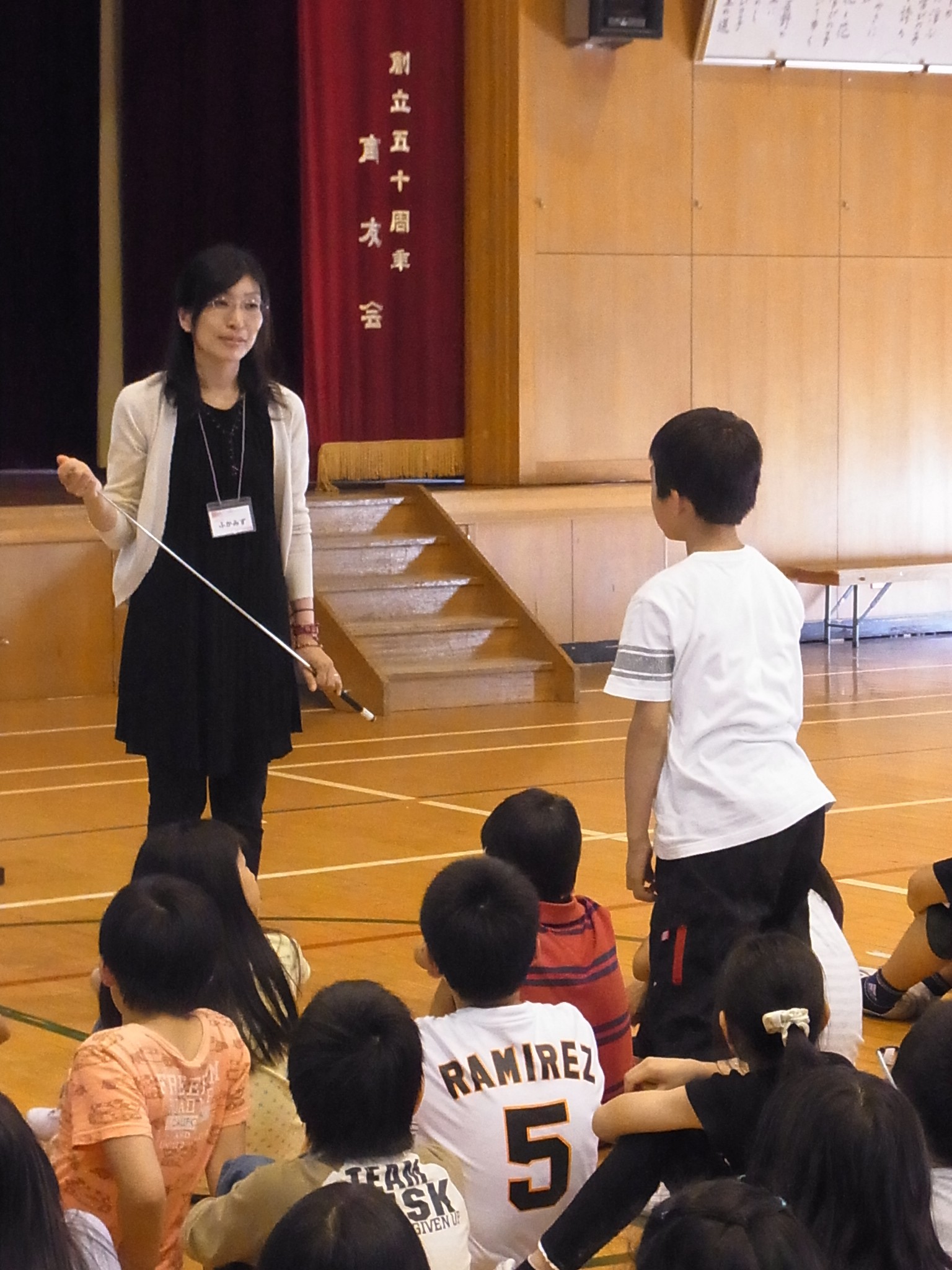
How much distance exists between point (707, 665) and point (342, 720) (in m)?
4.11

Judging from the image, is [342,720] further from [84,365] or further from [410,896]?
[84,365]

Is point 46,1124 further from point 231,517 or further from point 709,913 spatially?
point 231,517

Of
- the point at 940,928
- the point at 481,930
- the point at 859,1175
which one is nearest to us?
the point at 859,1175

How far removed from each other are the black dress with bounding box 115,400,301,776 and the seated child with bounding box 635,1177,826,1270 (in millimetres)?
2020

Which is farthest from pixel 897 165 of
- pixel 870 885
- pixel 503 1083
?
pixel 503 1083

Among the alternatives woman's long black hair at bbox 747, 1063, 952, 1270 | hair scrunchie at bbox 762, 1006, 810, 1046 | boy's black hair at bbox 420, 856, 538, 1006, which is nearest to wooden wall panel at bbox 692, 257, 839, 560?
boy's black hair at bbox 420, 856, 538, 1006

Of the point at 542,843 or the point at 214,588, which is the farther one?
the point at 214,588

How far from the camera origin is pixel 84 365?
34.1 feet

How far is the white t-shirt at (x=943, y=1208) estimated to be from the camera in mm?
1521

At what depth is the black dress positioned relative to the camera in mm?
3094

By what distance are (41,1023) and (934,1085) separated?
190cm

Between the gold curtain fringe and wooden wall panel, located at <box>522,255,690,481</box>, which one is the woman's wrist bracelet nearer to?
the gold curtain fringe

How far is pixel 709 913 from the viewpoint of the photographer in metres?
2.51

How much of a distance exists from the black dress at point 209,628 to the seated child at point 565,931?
0.73 meters
